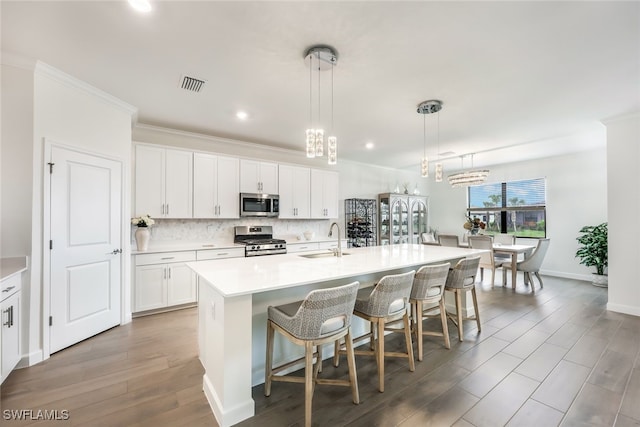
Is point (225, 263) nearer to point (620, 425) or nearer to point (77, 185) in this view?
point (77, 185)

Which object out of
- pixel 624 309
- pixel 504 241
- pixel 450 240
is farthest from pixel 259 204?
pixel 624 309

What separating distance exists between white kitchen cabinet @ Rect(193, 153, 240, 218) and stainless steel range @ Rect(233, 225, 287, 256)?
1.22 feet

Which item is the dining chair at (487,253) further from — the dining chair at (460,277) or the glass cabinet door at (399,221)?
the dining chair at (460,277)

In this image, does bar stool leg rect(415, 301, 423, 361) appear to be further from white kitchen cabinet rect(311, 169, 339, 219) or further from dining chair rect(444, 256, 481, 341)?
white kitchen cabinet rect(311, 169, 339, 219)

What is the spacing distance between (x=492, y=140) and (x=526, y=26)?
317 centimetres

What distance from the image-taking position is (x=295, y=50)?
85.8 inches

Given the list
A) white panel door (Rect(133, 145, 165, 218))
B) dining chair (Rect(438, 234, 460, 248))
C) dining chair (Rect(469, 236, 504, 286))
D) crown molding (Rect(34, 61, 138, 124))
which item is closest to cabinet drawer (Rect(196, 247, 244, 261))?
white panel door (Rect(133, 145, 165, 218))

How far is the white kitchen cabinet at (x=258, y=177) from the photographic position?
4562 mm

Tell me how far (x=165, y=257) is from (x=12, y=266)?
1.49 metres

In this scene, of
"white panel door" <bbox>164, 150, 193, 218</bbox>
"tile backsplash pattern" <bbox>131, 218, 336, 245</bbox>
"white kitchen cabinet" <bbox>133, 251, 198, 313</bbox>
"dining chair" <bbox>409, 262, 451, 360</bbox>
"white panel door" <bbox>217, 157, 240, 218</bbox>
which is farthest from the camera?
"white panel door" <bbox>217, 157, 240, 218</bbox>

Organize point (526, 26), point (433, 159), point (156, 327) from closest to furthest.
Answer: point (526, 26) < point (156, 327) < point (433, 159)

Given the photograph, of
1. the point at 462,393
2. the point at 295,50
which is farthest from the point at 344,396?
the point at 295,50

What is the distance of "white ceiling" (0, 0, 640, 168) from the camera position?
5.91 ft

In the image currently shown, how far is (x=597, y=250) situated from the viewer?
15.8 feet
